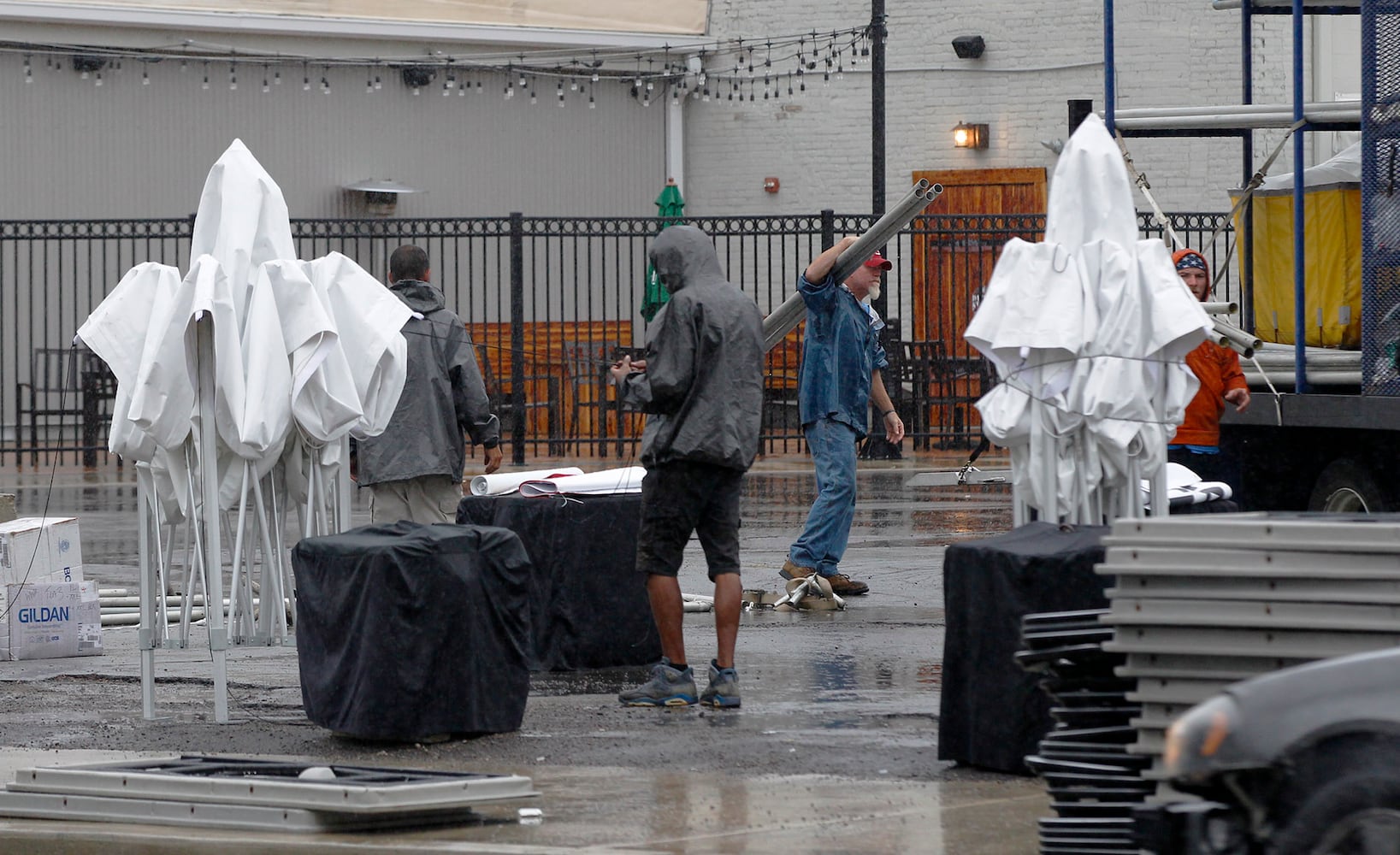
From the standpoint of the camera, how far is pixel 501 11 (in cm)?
2667

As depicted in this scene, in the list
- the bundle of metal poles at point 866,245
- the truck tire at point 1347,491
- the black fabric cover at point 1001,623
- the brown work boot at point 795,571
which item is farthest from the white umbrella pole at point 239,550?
the truck tire at point 1347,491

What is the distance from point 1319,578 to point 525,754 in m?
3.05

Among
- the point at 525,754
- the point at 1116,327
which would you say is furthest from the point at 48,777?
the point at 1116,327

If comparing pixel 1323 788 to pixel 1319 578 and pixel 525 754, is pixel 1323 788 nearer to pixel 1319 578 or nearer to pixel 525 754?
pixel 1319 578

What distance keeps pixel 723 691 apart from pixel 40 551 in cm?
397

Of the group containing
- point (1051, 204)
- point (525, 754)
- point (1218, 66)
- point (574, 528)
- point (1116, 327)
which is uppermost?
point (1218, 66)

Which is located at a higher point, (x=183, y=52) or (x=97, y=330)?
(x=183, y=52)

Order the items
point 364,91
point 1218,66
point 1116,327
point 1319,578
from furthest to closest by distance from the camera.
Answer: point 364,91 → point 1218,66 → point 1116,327 → point 1319,578

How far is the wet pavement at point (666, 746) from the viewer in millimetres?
5688

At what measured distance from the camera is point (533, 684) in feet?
29.2

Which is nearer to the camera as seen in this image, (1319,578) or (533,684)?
(1319,578)

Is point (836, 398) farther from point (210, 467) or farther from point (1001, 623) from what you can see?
point (1001, 623)

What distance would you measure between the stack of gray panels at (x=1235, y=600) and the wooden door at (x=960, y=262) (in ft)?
51.8

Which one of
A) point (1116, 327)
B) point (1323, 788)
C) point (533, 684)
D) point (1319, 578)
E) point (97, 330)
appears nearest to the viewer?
point (1323, 788)
